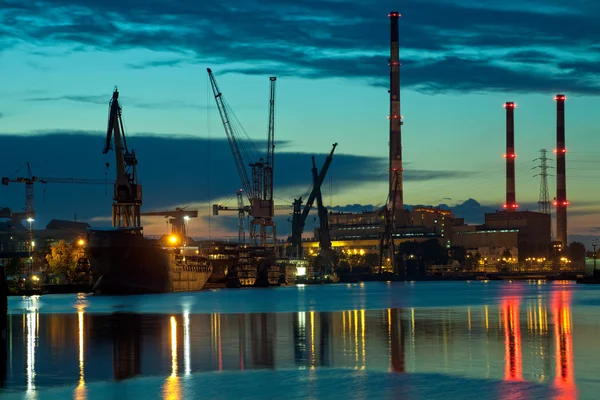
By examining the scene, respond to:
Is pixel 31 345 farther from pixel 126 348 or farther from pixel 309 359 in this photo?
pixel 309 359

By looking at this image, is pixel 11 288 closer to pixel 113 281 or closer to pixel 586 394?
pixel 113 281

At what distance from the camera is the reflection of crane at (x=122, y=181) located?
148 metres

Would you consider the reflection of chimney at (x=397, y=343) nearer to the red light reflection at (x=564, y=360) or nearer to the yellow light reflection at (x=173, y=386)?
the red light reflection at (x=564, y=360)

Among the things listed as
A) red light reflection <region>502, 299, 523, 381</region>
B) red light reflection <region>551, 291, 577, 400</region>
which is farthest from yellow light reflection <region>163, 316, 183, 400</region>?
red light reflection <region>551, 291, 577, 400</region>

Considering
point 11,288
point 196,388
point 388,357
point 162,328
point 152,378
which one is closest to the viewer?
point 196,388

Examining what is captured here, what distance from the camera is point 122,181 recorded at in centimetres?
14862

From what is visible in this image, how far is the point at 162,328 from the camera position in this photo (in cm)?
5331

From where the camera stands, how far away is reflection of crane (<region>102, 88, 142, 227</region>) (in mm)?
147500

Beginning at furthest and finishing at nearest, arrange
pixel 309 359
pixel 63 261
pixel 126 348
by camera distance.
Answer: pixel 63 261 < pixel 126 348 < pixel 309 359

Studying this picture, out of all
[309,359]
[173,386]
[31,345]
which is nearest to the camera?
[173,386]

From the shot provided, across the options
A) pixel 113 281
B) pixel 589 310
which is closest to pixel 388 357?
pixel 589 310

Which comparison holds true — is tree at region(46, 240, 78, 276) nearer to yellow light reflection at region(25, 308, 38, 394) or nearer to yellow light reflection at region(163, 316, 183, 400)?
yellow light reflection at region(25, 308, 38, 394)

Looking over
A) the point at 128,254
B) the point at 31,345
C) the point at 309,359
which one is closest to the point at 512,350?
the point at 309,359

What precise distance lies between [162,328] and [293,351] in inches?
646
